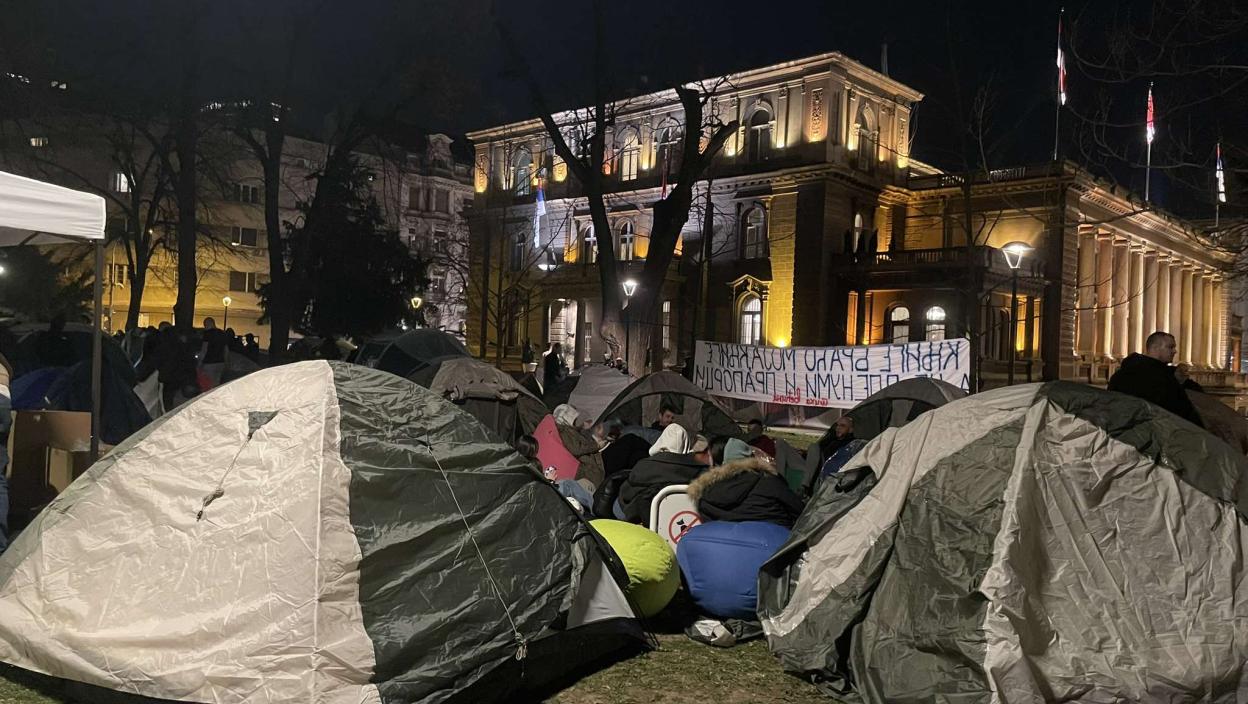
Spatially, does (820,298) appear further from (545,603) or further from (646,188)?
(545,603)

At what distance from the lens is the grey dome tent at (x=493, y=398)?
12.3 m

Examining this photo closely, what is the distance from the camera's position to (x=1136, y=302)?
5003cm

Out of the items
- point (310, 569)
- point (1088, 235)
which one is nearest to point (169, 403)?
point (310, 569)

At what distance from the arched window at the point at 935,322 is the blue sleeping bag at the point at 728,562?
107 ft

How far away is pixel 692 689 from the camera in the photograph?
5.64m

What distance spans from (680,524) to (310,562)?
3436 millimetres

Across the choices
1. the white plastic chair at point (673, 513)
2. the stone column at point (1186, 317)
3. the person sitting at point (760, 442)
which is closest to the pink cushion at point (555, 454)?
the person sitting at point (760, 442)

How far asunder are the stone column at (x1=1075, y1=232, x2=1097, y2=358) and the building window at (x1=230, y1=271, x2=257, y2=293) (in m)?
44.7

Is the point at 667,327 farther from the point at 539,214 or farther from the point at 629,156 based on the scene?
the point at 539,214

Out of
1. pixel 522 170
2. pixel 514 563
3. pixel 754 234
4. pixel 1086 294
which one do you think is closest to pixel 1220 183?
pixel 514 563

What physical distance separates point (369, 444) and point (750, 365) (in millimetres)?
13413

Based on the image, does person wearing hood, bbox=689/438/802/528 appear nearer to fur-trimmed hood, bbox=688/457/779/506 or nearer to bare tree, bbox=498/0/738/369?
fur-trimmed hood, bbox=688/457/779/506

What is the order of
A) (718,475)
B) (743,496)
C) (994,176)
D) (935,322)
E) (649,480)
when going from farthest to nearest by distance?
(994,176), (935,322), (649,480), (718,475), (743,496)

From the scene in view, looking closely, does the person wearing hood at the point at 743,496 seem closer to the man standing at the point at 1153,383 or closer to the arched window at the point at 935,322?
the man standing at the point at 1153,383
